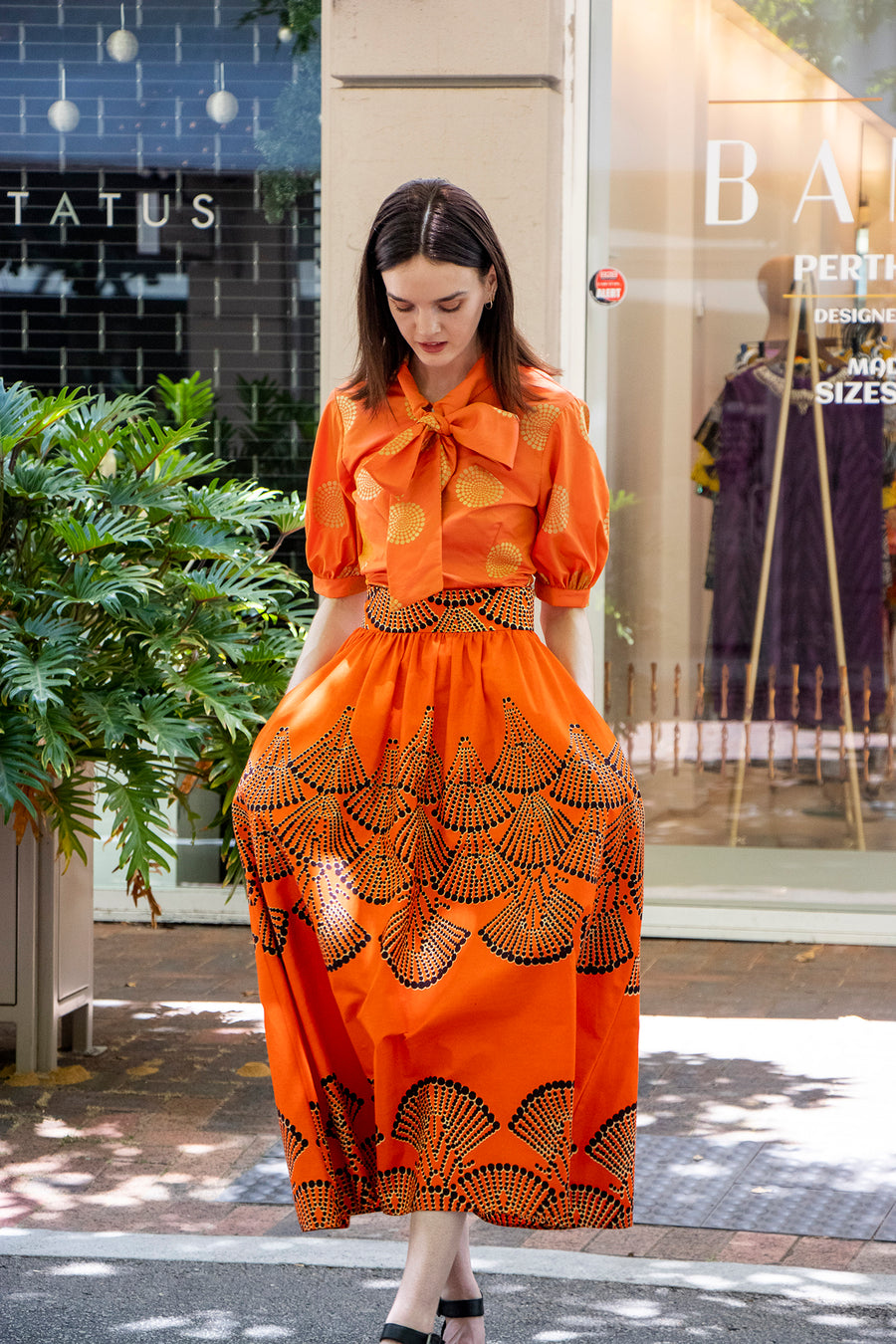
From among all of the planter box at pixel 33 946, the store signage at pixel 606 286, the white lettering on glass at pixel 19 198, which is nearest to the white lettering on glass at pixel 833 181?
the store signage at pixel 606 286

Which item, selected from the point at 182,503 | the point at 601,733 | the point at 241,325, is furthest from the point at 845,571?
the point at 601,733

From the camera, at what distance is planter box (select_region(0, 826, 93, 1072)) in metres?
4.75

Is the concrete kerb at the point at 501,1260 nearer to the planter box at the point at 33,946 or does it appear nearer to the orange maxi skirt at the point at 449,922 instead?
the orange maxi skirt at the point at 449,922

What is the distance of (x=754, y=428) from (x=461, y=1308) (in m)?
4.37

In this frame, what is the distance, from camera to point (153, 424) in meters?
4.66

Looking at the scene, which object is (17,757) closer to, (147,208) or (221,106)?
(147,208)

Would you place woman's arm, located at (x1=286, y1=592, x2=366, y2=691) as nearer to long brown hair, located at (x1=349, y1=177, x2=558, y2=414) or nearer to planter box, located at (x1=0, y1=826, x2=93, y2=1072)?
long brown hair, located at (x1=349, y1=177, x2=558, y2=414)

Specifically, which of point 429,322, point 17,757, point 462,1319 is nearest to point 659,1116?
point 462,1319

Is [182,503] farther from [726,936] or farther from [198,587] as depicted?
[726,936]

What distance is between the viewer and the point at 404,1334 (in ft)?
8.60

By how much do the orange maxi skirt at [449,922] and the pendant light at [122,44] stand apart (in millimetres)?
4742

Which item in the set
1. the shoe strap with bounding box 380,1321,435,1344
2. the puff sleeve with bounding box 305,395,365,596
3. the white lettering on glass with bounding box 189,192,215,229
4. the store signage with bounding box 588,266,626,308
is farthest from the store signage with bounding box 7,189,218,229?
the shoe strap with bounding box 380,1321,435,1344

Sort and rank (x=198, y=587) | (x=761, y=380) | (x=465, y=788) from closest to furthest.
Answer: (x=465, y=788), (x=198, y=587), (x=761, y=380)

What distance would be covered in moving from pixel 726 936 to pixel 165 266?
3489 mm
